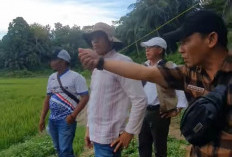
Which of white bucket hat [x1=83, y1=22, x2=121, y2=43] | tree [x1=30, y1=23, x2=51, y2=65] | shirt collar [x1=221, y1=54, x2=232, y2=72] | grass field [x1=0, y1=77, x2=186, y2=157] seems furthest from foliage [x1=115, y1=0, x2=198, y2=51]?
shirt collar [x1=221, y1=54, x2=232, y2=72]

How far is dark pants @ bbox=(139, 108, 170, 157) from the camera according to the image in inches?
162

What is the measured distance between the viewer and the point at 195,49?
6.22 ft

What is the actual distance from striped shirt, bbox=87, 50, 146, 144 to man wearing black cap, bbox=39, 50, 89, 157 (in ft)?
4.53

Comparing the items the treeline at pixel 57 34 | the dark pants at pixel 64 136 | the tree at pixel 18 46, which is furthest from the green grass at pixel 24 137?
the tree at pixel 18 46

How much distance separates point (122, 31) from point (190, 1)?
9021 millimetres

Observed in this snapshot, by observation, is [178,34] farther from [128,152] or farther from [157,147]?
[128,152]

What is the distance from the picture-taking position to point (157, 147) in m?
4.18

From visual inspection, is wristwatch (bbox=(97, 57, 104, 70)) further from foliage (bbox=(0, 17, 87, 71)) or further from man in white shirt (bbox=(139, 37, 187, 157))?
foliage (bbox=(0, 17, 87, 71))

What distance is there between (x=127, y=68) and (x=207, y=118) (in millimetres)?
634

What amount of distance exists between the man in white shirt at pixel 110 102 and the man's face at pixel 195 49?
107 cm

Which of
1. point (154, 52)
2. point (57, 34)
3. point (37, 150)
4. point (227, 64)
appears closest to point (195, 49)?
point (227, 64)

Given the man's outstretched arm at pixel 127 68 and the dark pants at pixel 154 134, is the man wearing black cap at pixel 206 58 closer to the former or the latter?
the man's outstretched arm at pixel 127 68

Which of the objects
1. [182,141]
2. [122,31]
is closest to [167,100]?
[182,141]

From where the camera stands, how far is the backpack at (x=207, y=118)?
1698 mm
